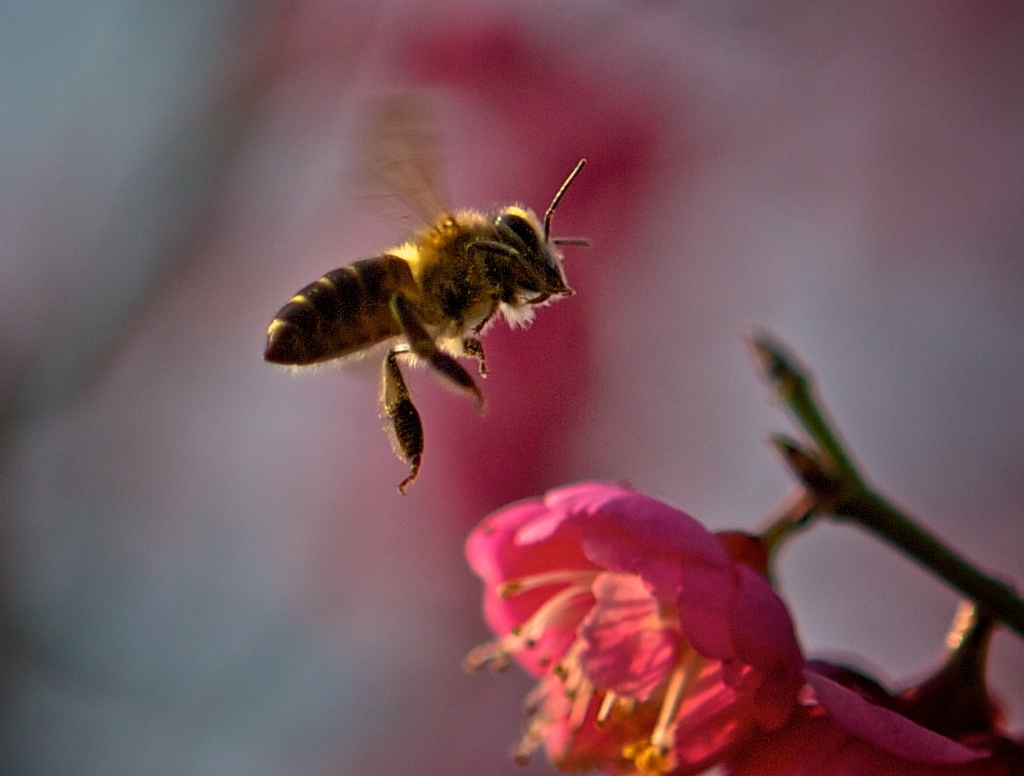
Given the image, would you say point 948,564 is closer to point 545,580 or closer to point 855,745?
point 855,745

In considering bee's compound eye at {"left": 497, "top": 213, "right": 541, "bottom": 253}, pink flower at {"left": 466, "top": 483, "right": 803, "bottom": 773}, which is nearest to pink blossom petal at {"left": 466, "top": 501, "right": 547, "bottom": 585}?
pink flower at {"left": 466, "top": 483, "right": 803, "bottom": 773}

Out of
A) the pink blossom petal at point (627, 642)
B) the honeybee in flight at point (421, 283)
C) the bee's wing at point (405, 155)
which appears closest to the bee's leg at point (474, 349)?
the honeybee in flight at point (421, 283)

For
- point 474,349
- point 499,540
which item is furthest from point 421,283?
point 499,540

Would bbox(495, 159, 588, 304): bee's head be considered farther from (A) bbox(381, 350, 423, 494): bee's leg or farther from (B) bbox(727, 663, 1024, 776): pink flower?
(B) bbox(727, 663, 1024, 776): pink flower

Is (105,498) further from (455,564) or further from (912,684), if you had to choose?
(912,684)

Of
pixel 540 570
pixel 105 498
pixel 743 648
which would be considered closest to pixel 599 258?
pixel 105 498

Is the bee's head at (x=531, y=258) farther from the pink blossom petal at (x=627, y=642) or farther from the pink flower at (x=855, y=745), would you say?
the pink flower at (x=855, y=745)
